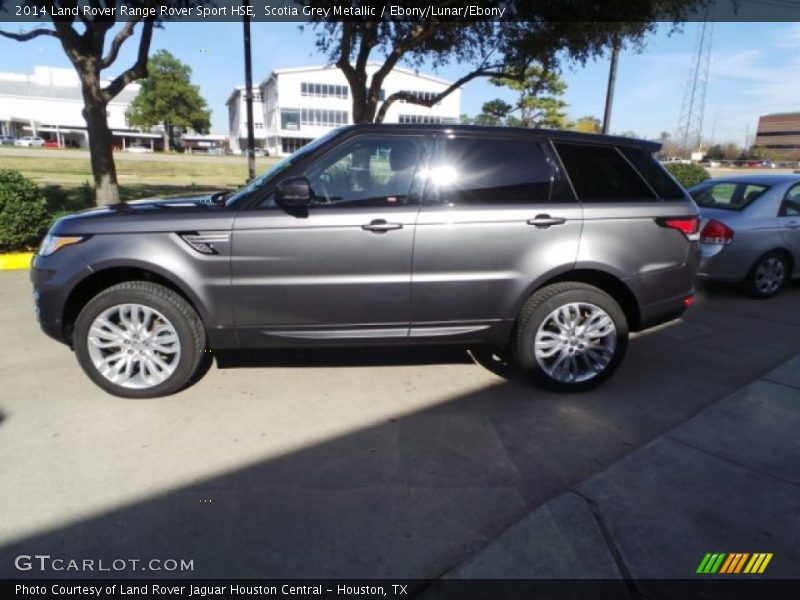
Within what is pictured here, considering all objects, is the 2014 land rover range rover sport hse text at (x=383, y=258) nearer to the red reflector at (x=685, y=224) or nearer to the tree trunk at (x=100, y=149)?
the red reflector at (x=685, y=224)

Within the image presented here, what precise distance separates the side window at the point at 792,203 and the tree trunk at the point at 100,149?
34.1ft

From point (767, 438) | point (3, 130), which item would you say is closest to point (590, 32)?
point (767, 438)

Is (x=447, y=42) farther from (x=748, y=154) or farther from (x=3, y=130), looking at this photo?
(x=3, y=130)

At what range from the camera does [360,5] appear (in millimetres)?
10805

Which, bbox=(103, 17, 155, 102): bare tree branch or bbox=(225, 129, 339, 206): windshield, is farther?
bbox=(103, 17, 155, 102): bare tree branch

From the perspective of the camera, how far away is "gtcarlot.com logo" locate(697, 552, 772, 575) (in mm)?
2371

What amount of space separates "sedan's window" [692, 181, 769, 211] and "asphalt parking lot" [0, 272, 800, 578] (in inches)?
111

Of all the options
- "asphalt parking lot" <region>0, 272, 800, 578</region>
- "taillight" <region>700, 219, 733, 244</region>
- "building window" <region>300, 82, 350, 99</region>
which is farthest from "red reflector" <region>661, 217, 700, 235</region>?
"building window" <region>300, 82, 350, 99</region>

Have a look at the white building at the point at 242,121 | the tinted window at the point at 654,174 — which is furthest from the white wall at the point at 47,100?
the tinted window at the point at 654,174

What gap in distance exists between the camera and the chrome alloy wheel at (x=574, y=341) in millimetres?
4016

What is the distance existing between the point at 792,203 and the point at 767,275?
3.24ft

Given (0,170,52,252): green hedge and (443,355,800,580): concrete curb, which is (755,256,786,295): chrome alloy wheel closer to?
(443,355,800,580): concrete curb

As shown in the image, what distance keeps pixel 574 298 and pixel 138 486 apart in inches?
117
